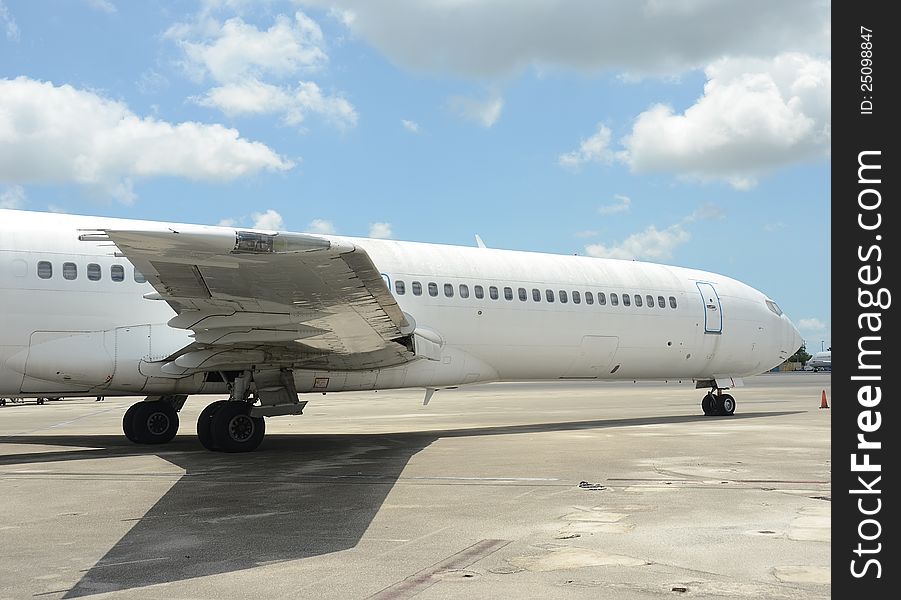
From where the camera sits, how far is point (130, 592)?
207 inches

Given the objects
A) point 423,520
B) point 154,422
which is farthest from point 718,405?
point 423,520

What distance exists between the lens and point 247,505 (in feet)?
28.0

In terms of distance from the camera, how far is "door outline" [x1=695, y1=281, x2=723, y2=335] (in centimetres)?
2045

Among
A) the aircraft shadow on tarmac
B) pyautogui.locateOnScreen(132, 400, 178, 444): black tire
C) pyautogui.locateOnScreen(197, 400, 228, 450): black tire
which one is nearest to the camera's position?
the aircraft shadow on tarmac

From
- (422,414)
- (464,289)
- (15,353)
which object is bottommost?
(422,414)

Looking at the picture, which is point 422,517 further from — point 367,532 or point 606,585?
point 606,585

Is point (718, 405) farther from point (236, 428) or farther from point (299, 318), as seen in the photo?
point (299, 318)

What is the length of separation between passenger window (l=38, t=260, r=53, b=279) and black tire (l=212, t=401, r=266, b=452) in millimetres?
3232

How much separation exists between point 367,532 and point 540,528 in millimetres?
1444

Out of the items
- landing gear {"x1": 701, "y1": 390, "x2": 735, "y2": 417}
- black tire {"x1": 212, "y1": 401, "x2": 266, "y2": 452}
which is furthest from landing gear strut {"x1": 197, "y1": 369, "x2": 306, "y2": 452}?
landing gear {"x1": 701, "y1": 390, "x2": 735, "y2": 417}

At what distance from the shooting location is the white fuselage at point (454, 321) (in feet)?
42.1

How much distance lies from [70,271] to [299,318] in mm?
4373

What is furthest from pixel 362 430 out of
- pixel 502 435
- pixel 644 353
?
pixel 644 353

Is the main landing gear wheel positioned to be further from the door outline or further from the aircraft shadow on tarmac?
the door outline
